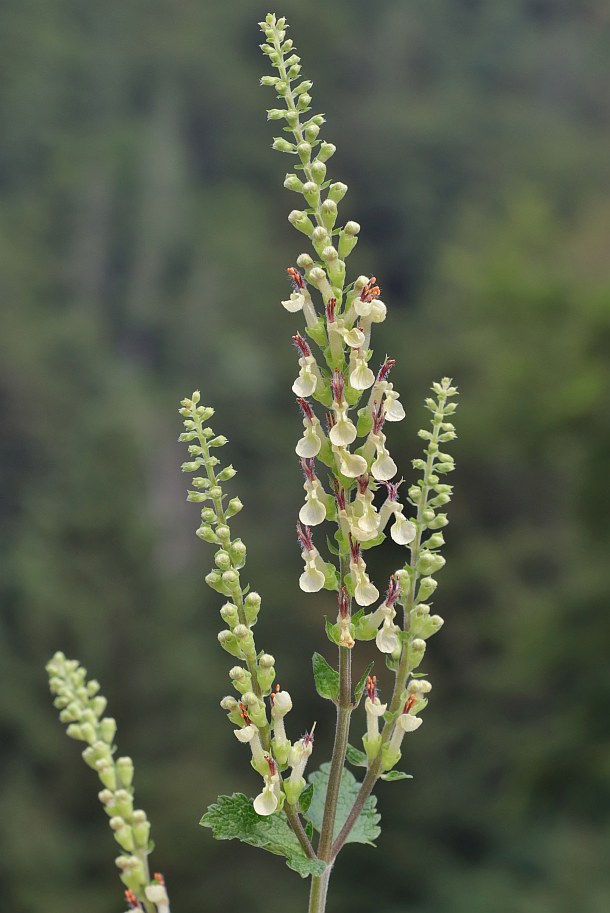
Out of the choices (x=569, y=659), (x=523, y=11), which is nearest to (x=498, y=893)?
(x=569, y=659)

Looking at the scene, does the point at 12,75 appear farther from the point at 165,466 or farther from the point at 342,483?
the point at 342,483

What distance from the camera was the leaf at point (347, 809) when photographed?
3.00 metres

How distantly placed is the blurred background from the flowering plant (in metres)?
23.1

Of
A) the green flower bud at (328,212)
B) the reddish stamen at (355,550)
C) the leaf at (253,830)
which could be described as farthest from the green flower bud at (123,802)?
the green flower bud at (328,212)

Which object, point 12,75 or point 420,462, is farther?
point 12,75

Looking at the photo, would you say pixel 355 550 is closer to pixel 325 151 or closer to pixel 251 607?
pixel 251 607

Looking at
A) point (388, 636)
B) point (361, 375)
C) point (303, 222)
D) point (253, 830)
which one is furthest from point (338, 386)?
point (253, 830)

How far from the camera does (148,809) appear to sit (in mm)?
26141

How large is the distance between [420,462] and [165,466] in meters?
50.6

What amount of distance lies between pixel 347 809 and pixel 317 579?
30.9 inches

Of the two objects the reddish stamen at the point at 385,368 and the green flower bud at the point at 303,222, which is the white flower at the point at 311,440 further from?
the green flower bud at the point at 303,222

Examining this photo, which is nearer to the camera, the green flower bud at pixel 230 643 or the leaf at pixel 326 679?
the green flower bud at pixel 230 643

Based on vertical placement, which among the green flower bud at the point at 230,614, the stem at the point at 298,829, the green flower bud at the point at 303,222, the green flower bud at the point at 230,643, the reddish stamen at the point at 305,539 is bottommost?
the stem at the point at 298,829

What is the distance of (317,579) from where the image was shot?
2873mm
